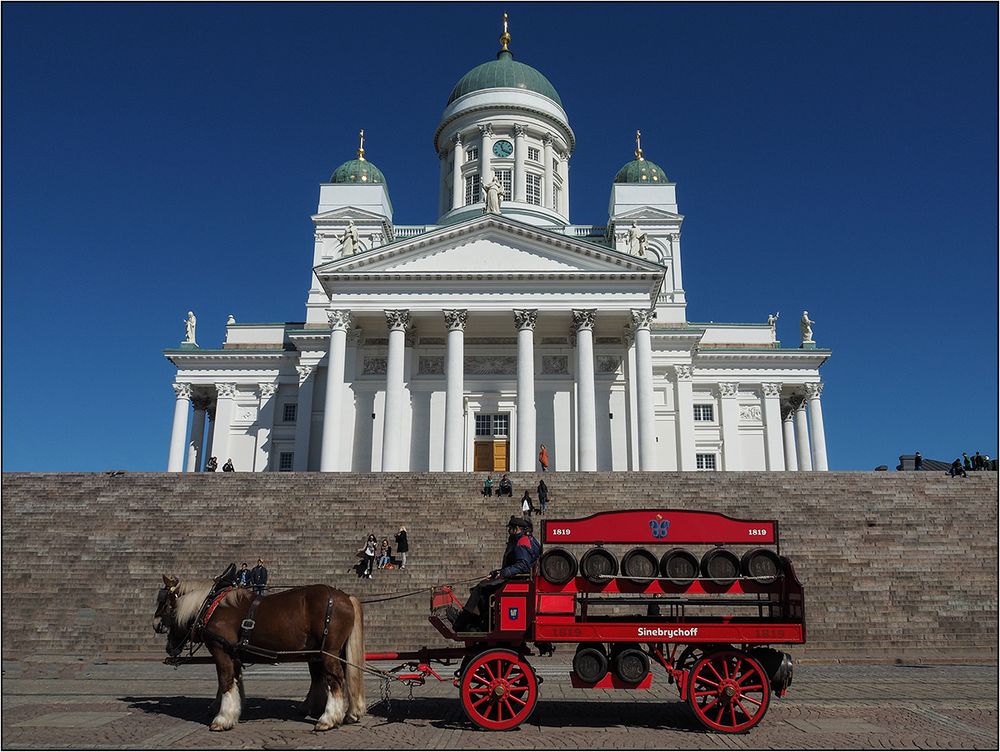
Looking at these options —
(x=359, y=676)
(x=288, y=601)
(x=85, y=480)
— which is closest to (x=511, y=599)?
(x=359, y=676)

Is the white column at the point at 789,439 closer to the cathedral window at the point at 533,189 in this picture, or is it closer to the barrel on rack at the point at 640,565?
the cathedral window at the point at 533,189

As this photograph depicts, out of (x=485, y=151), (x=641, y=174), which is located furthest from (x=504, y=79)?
(x=641, y=174)

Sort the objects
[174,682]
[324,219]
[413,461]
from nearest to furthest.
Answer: [174,682] → [413,461] → [324,219]

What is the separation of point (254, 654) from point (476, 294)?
26577mm

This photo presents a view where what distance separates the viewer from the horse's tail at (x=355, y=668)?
859 centimetres

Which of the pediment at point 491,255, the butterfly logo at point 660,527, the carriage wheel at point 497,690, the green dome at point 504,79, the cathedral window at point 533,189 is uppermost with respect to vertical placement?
the green dome at point 504,79

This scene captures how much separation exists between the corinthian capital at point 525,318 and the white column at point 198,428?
22519 mm

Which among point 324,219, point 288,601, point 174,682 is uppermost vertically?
point 324,219

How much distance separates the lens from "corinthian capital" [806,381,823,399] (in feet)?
145

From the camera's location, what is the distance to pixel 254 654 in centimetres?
878

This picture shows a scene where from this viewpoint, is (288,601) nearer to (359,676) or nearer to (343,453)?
(359,676)

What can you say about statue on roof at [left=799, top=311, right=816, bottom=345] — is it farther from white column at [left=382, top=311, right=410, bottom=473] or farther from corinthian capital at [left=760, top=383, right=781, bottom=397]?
white column at [left=382, top=311, right=410, bottom=473]

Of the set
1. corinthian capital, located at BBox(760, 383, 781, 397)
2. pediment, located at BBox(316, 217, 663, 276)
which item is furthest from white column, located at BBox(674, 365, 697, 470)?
pediment, located at BBox(316, 217, 663, 276)

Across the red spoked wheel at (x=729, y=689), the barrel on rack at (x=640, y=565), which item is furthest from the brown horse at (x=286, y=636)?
the red spoked wheel at (x=729, y=689)
